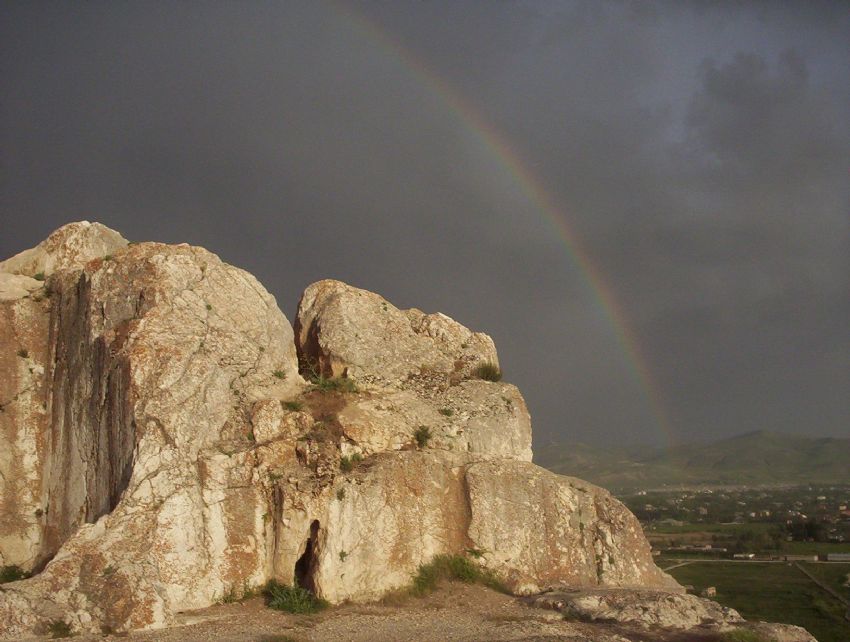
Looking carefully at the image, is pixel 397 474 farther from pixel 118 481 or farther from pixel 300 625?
pixel 118 481

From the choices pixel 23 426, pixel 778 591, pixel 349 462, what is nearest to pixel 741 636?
pixel 349 462

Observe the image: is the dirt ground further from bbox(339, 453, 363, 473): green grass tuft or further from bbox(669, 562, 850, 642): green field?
bbox(669, 562, 850, 642): green field

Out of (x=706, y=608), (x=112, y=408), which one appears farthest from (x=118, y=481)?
(x=706, y=608)

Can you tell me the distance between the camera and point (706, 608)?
1936cm

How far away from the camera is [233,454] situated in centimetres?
2198

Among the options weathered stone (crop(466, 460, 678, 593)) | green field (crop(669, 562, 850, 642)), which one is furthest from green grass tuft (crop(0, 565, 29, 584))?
green field (crop(669, 562, 850, 642))

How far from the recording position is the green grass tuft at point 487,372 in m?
29.1

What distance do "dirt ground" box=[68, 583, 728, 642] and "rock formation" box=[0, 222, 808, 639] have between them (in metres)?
0.87

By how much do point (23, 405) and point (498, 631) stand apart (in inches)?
660

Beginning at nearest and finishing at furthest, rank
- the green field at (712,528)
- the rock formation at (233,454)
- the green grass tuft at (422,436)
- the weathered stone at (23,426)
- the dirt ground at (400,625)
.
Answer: the dirt ground at (400,625) → the rock formation at (233,454) → the weathered stone at (23,426) → the green grass tuft at (422,436) → the green field at (712,528)

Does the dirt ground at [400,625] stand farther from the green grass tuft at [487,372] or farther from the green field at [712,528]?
the green field at [712,528]

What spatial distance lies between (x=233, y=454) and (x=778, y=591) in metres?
61.9

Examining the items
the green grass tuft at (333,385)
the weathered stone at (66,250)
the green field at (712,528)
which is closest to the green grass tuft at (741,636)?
the green grass tuft at (333,385)

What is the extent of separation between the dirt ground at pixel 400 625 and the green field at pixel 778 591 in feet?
137
